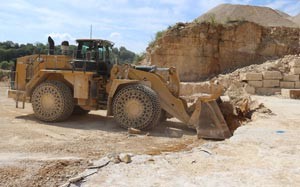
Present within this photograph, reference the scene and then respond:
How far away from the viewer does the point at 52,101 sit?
910 cm

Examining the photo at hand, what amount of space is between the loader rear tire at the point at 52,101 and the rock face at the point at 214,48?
11598 mm

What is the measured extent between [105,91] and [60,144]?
2897 mm

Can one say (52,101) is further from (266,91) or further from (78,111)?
(266,91)

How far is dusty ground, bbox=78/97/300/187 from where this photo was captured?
3.92m

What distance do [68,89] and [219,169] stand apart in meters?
5.93

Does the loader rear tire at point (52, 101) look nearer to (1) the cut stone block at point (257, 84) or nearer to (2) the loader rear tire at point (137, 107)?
(2) the loader rear tire at point (137, 107)

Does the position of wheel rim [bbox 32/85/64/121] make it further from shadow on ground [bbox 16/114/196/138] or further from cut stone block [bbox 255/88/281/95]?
cut stone block [bbox 255/88/281/95]

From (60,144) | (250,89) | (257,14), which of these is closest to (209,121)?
(60,144)

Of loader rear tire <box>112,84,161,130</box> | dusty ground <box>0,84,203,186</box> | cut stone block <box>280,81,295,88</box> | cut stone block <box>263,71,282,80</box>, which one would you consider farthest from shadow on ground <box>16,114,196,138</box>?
cut stone block <box>280,81,295,88</box>

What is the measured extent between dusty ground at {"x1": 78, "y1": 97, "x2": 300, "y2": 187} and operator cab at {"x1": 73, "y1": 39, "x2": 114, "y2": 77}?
15.7 ft

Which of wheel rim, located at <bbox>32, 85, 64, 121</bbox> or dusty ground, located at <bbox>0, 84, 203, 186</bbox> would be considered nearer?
dusty ground, located at <bbox>0, 84, 203, 186</bbox>

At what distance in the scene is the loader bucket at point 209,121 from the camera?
745cm

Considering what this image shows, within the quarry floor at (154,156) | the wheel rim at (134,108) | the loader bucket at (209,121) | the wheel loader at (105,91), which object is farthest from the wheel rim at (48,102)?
the loader bucket at (209,121)

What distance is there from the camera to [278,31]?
20.9 metres
